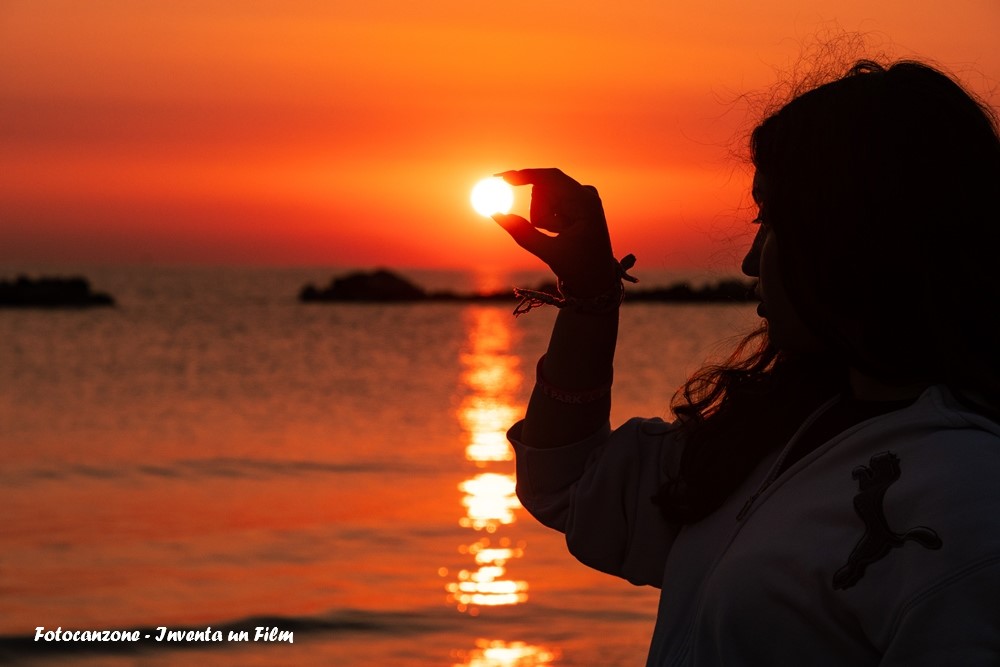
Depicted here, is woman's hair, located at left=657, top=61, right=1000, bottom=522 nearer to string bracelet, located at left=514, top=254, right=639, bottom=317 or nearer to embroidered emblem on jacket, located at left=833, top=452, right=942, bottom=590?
embroidered emblem on jacket, located at left=833, top=452, right=942, bottom=590

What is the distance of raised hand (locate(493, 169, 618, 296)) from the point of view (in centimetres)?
190

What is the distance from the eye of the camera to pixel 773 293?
1.80 meters

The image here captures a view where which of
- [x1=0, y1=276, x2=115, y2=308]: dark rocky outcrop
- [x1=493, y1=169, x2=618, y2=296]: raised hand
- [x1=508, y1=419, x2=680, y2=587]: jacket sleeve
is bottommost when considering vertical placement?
[x1=0, y1=276, x2=115, y2=308]: dark rocky outcrop

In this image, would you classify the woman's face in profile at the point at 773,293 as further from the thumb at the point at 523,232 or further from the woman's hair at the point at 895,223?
the thumb at the point at 523,232

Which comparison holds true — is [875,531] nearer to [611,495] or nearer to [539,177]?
[611,495]

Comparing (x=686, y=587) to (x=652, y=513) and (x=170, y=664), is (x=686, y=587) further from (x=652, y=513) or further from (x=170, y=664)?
(x=170, y=664)

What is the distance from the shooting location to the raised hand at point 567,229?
1896mm

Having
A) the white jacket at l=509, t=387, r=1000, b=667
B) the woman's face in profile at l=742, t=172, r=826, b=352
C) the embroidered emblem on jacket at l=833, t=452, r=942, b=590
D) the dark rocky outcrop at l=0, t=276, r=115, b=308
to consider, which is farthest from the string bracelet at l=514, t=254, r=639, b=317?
the dark rocky outcrop at l=0, t=276, r=115, b=308

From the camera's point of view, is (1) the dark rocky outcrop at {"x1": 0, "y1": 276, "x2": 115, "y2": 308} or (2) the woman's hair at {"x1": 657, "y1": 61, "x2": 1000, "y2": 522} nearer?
(2) the woman's hair at {"x1": 657, "y1": 61, "x2": 1000, "y2": 522}

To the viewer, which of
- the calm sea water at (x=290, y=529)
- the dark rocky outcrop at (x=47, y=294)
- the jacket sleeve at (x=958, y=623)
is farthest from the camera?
the dark rocky outcrop at (x=47, y=294)

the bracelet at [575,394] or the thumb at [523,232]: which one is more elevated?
the thumb at [523,232]

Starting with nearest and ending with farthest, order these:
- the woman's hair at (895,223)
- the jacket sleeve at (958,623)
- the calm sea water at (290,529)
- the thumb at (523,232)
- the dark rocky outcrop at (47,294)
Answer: the jacket sleeve at (958,623) < the woman's hair at (895,223) < the thumb at (523,232) < the calm sea water at (290,529) < the dark rocky outcrop at (47,294)

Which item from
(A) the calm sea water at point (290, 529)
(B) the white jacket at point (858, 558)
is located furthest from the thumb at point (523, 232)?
(A) the calm sea water at point (290, 529)

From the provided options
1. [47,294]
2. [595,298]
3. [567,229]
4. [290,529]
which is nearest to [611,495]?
[595,298]
